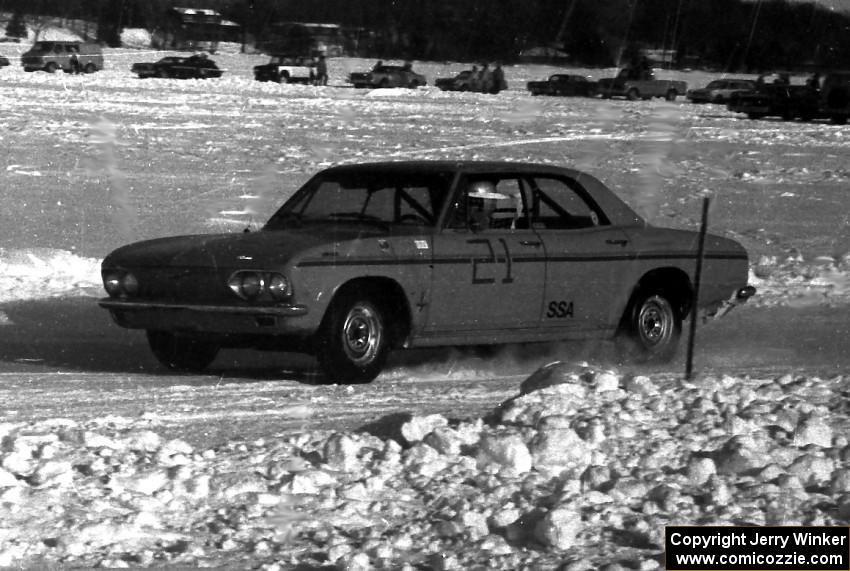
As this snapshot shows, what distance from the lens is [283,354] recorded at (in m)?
10.4

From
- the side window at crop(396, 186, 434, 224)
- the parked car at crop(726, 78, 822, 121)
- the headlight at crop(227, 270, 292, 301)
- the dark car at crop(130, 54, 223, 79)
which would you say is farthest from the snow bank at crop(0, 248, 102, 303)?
the dark car at crop(130, 54, 223, 79)

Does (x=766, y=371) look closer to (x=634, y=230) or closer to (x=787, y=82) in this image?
(x=634, y=230)

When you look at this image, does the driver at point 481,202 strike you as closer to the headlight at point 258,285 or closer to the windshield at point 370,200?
the windshield at point 370,200

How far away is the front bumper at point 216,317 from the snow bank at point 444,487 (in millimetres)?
1578

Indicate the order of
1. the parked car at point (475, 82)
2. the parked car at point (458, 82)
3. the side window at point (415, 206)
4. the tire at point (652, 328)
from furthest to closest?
the parked car at point (458, 82), the parked car at point (475, 82), the tire at point (652, 328), the side window at point (415, 206)

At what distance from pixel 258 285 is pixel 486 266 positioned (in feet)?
4.52

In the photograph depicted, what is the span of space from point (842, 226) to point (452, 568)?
1527cm

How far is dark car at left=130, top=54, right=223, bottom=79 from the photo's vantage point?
Answer: 5172 cm

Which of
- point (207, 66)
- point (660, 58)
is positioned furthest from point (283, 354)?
point (207, 66)

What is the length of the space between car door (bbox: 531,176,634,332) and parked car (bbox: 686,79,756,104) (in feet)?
133

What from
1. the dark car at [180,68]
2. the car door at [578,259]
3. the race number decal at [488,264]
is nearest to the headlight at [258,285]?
the race number decal at [488,264]

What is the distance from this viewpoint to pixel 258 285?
832 cm

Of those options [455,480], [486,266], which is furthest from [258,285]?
[455,480]

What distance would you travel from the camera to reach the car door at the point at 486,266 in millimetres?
8891
